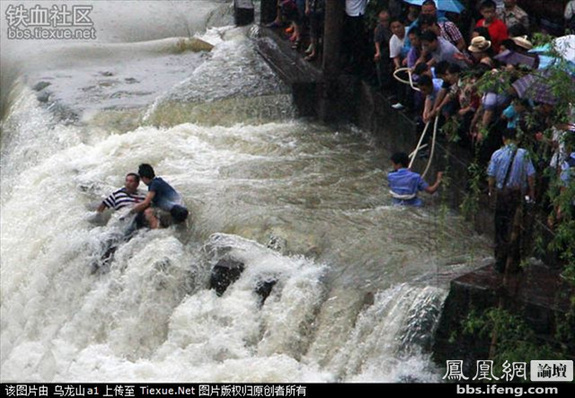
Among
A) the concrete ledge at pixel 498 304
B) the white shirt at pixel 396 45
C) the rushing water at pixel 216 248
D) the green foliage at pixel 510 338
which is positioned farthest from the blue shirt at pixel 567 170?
the white shirt at pixel 396 45

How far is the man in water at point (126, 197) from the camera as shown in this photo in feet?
39.5

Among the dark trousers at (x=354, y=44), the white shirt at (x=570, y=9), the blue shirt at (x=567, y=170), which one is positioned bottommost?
the dark trousers at (x=354, y=44)

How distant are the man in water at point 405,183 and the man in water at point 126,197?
8.09 ft

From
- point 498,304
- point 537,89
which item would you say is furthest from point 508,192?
point 537,89

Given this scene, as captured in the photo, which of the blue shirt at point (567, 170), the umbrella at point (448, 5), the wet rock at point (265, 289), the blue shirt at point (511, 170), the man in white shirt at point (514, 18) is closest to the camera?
the blue shirt at point (567, 170)

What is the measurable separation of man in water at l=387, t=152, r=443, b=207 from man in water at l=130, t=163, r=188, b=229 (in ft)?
6.61

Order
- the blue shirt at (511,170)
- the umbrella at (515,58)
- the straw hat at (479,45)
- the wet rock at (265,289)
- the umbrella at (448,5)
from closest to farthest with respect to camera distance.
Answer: the blue shirt at (511,170) < the wet rock at (265,289) < the umbrella at (515,58) < the straw hat at (479,45) < the umbrella at (448,5)

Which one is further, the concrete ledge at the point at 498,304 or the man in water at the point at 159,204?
the man in water at the point at 159,204

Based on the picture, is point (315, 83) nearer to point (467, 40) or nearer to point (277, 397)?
point (467, 40)

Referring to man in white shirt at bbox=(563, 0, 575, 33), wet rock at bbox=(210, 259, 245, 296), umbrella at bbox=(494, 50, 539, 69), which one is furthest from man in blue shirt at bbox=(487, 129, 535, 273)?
man in white shirt at bbox=(563, 0, 575, 33)

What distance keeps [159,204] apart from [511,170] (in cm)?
386

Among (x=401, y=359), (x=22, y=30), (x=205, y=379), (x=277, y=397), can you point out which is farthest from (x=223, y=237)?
(x=22, y=30)

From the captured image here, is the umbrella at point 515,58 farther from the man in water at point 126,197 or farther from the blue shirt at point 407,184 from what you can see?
the man in water at point 126,197

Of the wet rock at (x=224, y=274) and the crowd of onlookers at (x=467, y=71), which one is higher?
the crowd of onlookers at (x=467, y=71)
